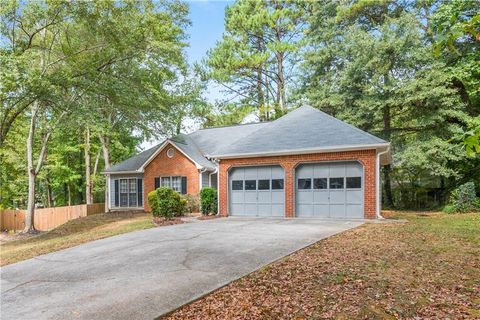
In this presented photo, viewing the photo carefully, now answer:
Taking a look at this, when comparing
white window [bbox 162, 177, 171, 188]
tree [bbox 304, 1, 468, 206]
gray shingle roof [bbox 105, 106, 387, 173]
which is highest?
tree [bbox 304, 1, 468, 206]

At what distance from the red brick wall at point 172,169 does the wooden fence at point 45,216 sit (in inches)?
→ 177

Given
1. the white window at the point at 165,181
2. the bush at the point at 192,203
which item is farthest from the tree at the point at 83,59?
the bush at the point at 192,203

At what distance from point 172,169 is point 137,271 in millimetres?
14750

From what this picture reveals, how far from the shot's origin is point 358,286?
5363 millimetres

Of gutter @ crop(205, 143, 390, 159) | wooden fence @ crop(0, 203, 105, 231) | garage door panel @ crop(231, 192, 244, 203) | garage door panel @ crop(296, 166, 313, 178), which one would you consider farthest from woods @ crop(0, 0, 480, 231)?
garage door panel @ crop(296, 166, 313, 178)

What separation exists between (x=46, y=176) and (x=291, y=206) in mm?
22762

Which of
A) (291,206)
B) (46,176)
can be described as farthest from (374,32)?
(46,176)

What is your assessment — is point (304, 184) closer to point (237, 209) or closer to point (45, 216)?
point (237, 209)

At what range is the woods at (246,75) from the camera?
15734 millimetres

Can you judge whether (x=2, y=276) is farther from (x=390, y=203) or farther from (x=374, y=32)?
(x=374, y=32)

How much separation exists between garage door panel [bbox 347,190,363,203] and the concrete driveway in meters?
3.31

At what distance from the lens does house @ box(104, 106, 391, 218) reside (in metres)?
13.9

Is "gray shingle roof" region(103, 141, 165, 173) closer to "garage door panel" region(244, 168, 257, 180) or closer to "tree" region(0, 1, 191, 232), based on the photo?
"tree" region(0, 1, 191, 232)

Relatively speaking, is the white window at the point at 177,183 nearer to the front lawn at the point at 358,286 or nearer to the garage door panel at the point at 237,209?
the garage door panel at the point at 237,209
